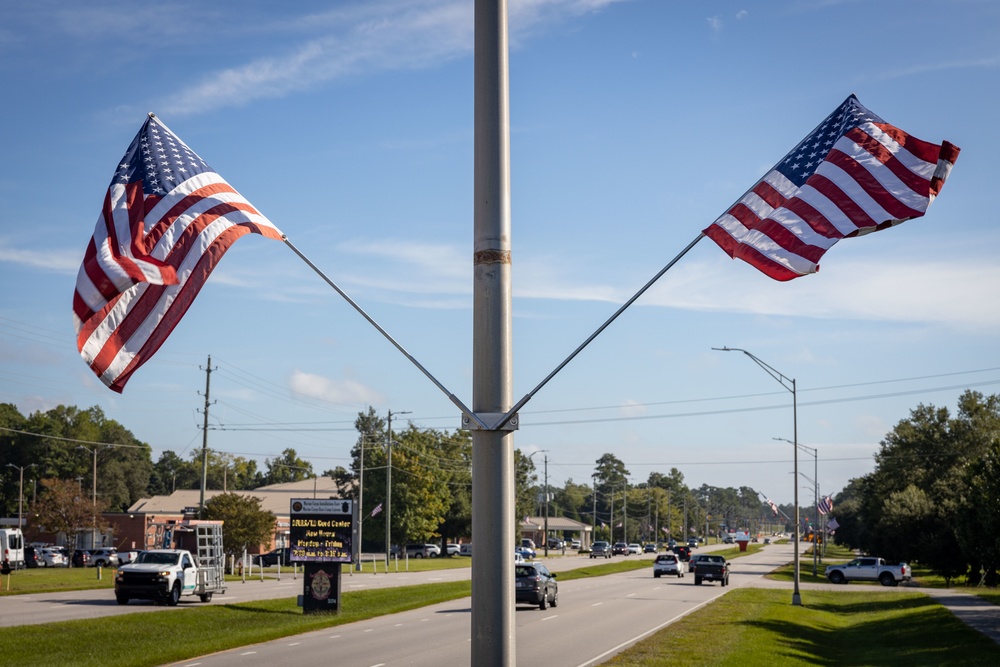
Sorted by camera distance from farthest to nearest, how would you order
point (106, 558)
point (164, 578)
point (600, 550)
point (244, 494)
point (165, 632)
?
1. point (600, 550)
2. point (244, 494)
3. point (106, 558)
4. point (164, 578)
5. point (165, 632)

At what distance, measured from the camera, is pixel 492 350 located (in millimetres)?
6285

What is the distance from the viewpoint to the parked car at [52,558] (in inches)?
3095

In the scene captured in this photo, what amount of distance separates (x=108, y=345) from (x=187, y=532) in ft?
123

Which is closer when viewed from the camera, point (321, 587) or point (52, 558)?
point (321, 587)

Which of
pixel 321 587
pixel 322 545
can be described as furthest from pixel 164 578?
pixel 322 545

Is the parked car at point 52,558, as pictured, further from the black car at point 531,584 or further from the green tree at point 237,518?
the black car at point 531,584

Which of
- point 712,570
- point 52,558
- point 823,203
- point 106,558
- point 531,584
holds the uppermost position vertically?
point 823,203

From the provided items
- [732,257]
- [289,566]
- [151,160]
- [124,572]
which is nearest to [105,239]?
[151,160]

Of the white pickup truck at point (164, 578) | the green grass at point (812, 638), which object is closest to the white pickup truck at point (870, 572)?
the green grass at point (812, 638)

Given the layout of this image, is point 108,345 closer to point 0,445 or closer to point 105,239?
point 105,239

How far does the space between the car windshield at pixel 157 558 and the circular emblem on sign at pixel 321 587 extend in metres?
6.37

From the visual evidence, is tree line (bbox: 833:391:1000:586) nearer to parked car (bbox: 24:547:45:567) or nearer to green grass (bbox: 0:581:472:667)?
green grass (bbox: 0:581:472:667)

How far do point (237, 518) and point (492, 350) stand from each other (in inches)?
2120

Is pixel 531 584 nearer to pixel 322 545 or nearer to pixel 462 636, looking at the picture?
pixel 322 545
